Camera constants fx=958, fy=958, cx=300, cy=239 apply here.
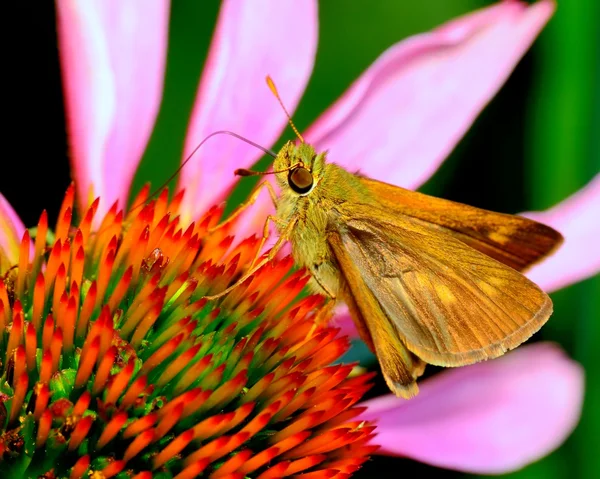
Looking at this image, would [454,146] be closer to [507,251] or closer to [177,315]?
[507,251]

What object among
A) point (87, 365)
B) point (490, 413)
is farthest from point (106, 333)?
point (490, 413)

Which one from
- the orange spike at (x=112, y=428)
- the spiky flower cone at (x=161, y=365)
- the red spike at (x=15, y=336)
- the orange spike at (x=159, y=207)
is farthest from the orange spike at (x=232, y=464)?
the orange spike at (x=159, y=207)

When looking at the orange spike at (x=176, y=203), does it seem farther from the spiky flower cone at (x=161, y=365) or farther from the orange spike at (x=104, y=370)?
the orange spike at (x=104, y=370)

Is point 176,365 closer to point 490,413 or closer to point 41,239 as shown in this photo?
point 41,239

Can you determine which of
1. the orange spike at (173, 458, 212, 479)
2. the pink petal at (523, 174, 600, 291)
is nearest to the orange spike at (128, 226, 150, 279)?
the orange spike at (173, 458, 212, 479)

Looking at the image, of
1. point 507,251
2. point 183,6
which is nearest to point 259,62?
point 183,6
